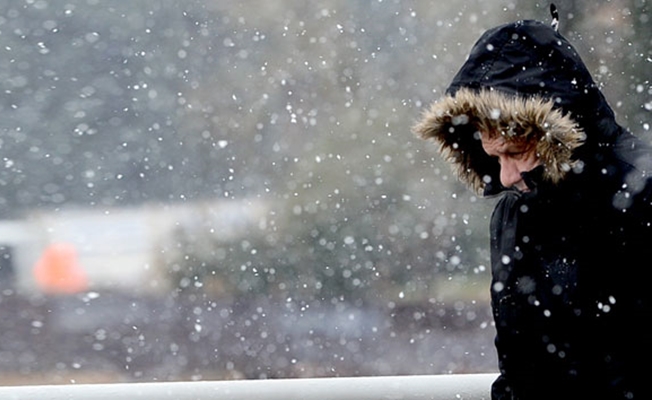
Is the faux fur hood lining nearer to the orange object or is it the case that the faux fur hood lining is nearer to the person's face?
the person's face

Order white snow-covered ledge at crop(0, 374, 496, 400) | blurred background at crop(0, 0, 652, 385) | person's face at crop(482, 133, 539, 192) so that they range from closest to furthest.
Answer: person's face at crop(482, 133, 539, 192), white snow-covered ledge at crop(0, 374, 496, 400), blurred background at crop(0, 0, 652, 385)

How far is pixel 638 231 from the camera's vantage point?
5.99 ft

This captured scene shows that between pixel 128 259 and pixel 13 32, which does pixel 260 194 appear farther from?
pixel 13 32

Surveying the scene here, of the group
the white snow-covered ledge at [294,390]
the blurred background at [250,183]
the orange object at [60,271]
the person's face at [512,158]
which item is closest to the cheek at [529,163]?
the person's face at [512,158]

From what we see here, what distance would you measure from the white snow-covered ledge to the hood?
59 centimetres

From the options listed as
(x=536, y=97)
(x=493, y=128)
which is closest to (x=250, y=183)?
(x=493, y=128)

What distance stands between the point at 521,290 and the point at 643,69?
4808 millimetres

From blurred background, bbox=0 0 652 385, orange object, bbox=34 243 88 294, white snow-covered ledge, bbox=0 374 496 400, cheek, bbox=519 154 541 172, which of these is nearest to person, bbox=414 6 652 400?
cheek, bbox=519 154 541 172

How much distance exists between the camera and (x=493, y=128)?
6.89 feet

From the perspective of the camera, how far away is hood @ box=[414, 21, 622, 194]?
1963 millimetres

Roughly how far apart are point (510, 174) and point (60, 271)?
6.44 meters

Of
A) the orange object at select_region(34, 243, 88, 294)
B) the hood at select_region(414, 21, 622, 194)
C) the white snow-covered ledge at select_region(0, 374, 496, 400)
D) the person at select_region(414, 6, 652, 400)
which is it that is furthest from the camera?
the orange object at select_region(34, 243, 88, 294)

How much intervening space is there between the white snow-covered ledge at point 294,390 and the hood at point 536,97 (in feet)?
1.93

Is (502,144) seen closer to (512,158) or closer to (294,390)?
(512,158)
